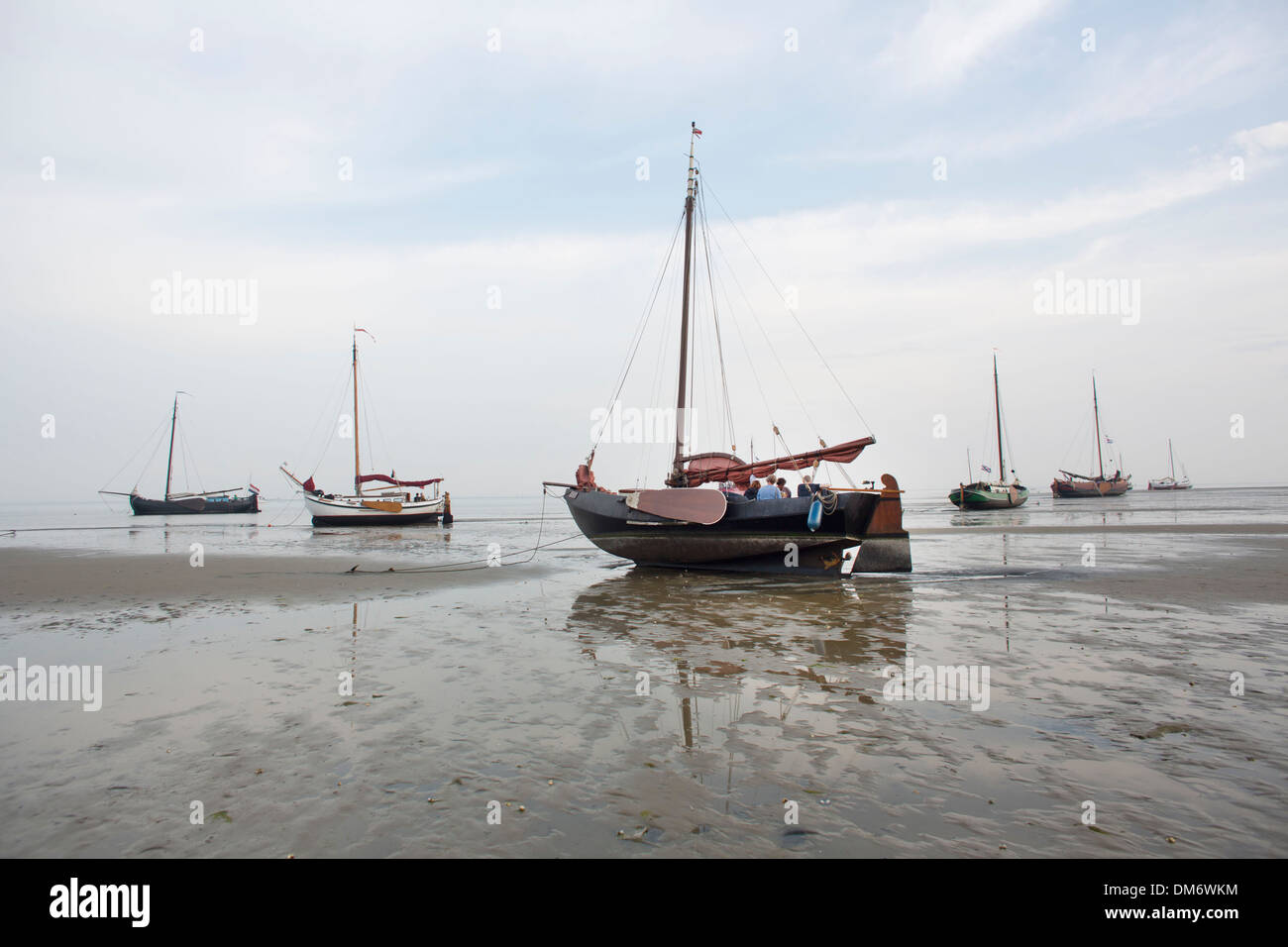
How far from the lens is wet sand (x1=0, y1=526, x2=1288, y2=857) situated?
370 centimetres

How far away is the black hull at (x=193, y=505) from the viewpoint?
64.6m

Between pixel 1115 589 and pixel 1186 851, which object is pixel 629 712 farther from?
pixel 1115 589

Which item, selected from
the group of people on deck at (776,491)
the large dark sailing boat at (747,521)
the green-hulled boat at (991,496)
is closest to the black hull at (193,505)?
the large dark sailing boat at (747,521)

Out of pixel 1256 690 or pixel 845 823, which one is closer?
pixel 845 823

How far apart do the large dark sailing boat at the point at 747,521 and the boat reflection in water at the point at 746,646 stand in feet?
5.29

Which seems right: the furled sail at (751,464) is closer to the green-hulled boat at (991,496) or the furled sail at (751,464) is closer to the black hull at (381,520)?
the black hull at (381,520)

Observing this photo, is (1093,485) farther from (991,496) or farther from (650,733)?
(650,733)

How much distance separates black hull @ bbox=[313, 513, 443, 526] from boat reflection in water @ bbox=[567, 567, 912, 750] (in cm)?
3310
